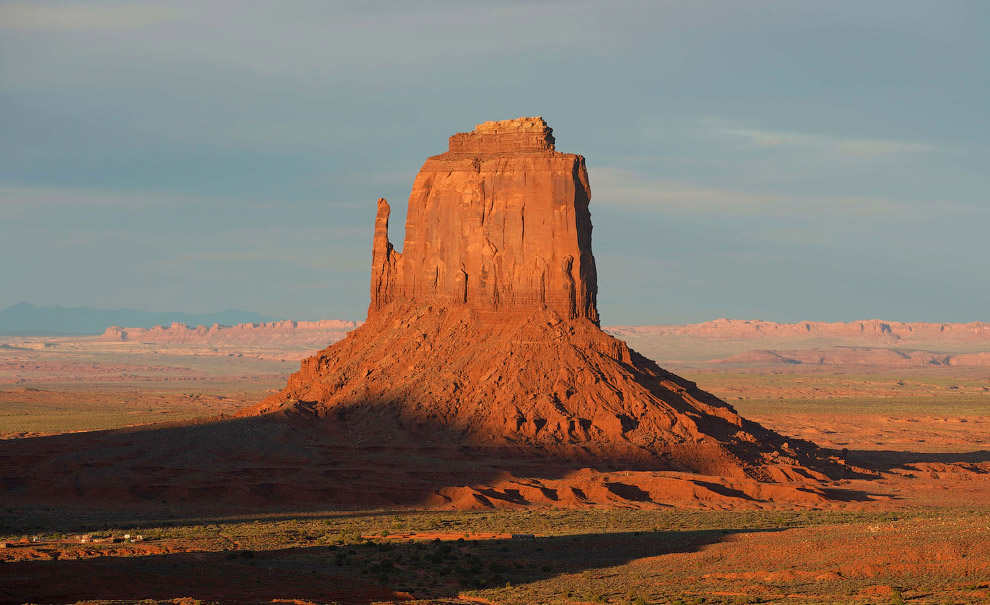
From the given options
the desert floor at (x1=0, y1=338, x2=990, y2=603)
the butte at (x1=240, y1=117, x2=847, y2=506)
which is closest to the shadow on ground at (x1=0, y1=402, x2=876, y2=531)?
the butte at (x1=240, y1=117, x2=847, y2=506)

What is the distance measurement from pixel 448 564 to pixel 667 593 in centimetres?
927

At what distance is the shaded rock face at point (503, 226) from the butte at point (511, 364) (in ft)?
0.27

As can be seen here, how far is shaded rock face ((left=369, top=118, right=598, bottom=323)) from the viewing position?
7469 centimetres

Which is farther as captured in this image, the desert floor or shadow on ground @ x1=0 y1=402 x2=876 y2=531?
shadow on ground @ x1=0 y1=402 x2=876 y2=531

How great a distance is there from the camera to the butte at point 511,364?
67438mm

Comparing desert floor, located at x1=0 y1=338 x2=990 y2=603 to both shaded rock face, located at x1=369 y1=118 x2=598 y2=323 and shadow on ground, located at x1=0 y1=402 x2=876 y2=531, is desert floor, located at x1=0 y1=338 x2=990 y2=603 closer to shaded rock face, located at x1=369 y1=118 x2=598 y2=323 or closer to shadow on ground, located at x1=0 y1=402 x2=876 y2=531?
shadow on ground, located at x1=0 y1=402 x2=876 y2=531

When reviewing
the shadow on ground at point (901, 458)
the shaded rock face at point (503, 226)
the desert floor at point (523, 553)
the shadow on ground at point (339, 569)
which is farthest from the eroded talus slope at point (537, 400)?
the shadow on ground at point (339, 569)

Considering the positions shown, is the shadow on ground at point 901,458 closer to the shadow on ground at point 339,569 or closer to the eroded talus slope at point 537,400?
the eroded talus slope at point 537,400

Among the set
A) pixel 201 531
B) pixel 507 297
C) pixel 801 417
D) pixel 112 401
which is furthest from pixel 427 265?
pixel 112 401

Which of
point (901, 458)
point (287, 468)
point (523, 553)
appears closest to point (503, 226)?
point (287, 468)

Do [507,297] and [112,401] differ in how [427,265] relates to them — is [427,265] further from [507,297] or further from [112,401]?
[112,401]

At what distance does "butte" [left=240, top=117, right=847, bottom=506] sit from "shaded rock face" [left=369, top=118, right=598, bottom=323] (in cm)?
8

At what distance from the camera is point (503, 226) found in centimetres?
7588

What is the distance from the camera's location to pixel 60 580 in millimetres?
36188
